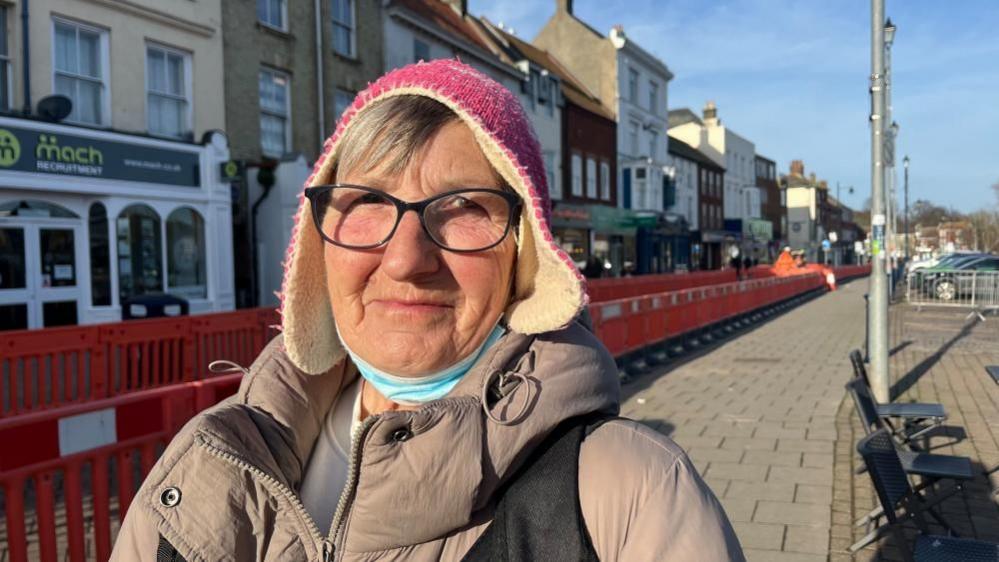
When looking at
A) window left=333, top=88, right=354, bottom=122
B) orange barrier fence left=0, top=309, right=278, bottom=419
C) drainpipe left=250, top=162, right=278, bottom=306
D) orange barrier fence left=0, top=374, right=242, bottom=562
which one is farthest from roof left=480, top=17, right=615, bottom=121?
orange barrier fence left=0, top=374, right=242, bottom=562

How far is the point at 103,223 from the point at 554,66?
24.7 m

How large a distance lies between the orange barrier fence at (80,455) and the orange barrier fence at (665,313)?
3729 millimetres

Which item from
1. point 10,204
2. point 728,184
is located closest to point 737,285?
point 10,204

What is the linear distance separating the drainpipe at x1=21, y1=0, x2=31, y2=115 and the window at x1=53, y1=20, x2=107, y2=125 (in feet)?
1.89

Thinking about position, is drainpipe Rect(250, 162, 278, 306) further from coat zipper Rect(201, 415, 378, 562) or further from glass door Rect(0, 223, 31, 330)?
coat zipper Rect(201, 415, 378, 562)

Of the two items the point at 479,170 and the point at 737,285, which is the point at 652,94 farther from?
the point at 479,170

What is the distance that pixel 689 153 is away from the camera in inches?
1767

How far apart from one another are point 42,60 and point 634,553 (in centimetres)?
1364

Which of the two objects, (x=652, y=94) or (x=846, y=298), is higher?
(x=652, y=94)

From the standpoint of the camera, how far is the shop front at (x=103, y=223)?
11.2m

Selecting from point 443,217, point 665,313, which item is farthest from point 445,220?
point 665,313

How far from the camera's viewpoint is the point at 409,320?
1.23 m

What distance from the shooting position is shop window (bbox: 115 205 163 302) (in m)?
12.8

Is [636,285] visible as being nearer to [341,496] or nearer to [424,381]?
[424,381]
